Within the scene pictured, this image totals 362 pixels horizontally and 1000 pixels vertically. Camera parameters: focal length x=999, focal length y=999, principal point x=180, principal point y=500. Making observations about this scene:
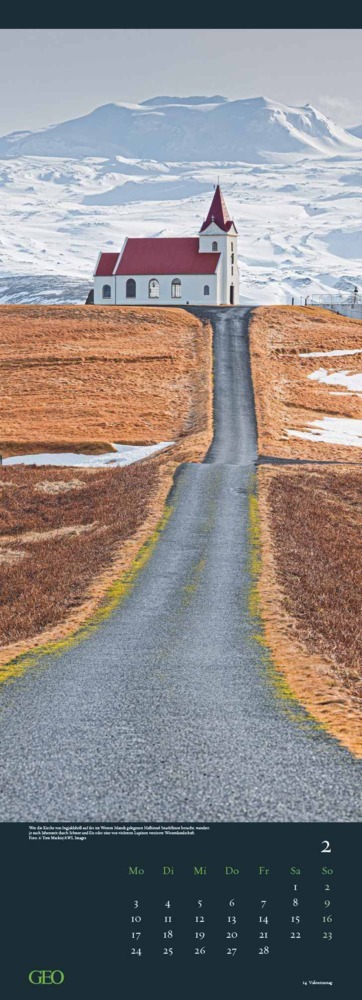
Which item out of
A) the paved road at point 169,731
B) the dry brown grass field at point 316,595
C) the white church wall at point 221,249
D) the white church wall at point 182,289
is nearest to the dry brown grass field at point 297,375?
the white church wall at point 221,249

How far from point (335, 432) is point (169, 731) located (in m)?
56.3

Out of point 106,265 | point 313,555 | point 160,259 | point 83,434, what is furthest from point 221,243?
point 313,555

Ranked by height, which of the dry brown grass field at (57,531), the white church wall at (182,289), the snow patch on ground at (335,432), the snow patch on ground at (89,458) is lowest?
the dry brown grass field at (57,531)

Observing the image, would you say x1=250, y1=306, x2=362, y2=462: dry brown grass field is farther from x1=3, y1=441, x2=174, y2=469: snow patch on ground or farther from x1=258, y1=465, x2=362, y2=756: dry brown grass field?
x1=258, y1=465, x2=362, y2=756: dry brown grass field

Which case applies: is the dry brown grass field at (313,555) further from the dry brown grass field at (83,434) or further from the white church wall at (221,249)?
the white church wall at (221,249)

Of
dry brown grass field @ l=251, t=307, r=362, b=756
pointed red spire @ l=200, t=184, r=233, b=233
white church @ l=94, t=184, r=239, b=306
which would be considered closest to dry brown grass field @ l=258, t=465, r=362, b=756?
dry brown grass field @ l=251, t=307, r=362, b=756

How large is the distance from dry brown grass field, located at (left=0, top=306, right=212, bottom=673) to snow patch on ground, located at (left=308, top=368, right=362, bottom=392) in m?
9.89

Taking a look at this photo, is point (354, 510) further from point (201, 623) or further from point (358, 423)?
point (358, 423)

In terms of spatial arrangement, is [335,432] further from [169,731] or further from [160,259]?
[160,259]

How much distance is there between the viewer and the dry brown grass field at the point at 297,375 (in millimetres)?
58375

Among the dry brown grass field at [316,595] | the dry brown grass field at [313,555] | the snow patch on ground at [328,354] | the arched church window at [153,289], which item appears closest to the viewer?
the dry brown grass field at [316,595]

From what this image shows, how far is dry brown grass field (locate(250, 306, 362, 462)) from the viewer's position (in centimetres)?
5838

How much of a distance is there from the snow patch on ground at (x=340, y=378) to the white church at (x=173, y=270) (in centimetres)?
3790

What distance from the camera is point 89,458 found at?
5628 cm
